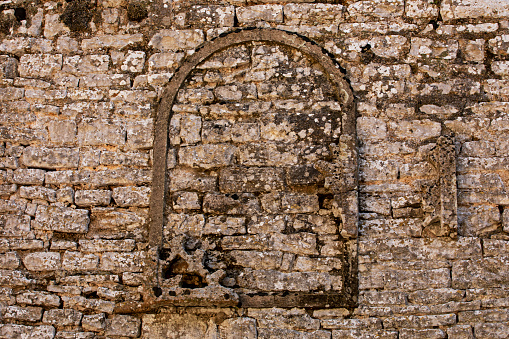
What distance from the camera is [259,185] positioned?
3.79 meters

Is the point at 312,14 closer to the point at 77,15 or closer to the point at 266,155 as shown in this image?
the point at 266,155

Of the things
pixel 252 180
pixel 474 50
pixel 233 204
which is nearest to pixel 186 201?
pixel 233 204

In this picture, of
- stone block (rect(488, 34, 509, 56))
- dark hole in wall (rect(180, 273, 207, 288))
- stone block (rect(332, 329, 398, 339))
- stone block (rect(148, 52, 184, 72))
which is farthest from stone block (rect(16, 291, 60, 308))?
stone block (rect(488, 34, 509, 56))

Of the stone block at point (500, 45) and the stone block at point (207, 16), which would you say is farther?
the stone block at point (207, 16)

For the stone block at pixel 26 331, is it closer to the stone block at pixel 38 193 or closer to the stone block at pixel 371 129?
the stone block at pixel 38 193

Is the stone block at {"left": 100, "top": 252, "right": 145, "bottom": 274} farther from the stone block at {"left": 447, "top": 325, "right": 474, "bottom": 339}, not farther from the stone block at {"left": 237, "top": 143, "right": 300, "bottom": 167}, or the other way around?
the stone block at {"left": 447, "top": 325, "right": 474, "bottom": 339}

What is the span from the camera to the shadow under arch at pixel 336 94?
3.64 m

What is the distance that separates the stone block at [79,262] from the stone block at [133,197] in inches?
19.9

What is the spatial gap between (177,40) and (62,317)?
2561mm

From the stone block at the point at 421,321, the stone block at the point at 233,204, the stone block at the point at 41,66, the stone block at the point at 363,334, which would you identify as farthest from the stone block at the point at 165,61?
the stone block at the point at 421,321

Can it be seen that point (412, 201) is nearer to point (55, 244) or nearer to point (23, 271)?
point (55, 244)

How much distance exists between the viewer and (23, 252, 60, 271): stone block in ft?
12.5

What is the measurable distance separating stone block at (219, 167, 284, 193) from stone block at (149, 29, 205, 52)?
1235mm

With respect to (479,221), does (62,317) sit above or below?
below
